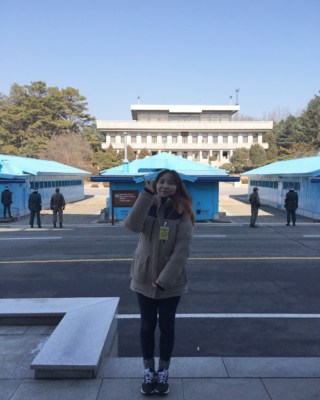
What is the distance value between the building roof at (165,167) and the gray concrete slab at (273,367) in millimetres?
14611

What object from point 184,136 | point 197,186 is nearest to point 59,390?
point 197,186

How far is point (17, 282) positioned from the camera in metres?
8.09

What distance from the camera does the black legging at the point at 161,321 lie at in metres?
3.28

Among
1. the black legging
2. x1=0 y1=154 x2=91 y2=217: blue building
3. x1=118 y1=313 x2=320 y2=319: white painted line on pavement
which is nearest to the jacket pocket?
the black legging

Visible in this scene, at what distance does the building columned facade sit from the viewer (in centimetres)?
7881

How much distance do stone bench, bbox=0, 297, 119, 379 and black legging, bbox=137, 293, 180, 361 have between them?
0.51 m

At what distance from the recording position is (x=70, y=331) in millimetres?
3900

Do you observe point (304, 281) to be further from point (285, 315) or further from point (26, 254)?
point (26, 254)

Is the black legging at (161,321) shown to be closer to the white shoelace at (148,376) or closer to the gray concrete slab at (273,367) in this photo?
the white shoelace at (148,376)

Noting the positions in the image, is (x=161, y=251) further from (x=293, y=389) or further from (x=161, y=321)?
(x=293, y=389)

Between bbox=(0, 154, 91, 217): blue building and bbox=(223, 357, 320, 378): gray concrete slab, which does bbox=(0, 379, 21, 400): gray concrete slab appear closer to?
bbox=(223, 357, 320, 378): gray concrete slab

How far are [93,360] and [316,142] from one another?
217ft

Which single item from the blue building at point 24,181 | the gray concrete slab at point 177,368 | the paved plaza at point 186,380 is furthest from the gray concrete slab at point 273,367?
the blue building at point 24,181

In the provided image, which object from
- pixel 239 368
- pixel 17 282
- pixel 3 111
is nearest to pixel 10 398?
pixel 239 368
